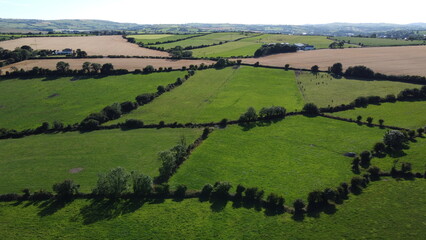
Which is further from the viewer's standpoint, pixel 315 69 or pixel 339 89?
pixel 315 69

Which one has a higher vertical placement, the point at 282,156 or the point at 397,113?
the point at 397,113

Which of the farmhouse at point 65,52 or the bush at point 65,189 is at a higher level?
the farmhouse at point 65,52

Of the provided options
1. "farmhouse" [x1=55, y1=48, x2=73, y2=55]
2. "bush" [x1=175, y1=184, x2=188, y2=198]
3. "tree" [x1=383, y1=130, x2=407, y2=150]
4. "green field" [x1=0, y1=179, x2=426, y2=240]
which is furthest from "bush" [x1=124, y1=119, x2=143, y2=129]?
"farmhouse" [x1=55, y1=48, x2=73, y2=55]

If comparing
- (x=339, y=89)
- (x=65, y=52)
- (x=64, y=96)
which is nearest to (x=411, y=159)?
(x=339, y=89)

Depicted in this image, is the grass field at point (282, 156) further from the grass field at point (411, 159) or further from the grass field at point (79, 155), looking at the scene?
the grass field at point (79, 155)

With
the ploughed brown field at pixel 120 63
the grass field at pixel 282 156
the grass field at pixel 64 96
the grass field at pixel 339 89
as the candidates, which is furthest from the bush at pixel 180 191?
the ploughed brown field at pixel 120 63

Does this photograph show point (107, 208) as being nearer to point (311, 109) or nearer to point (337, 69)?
point (311, 109)
